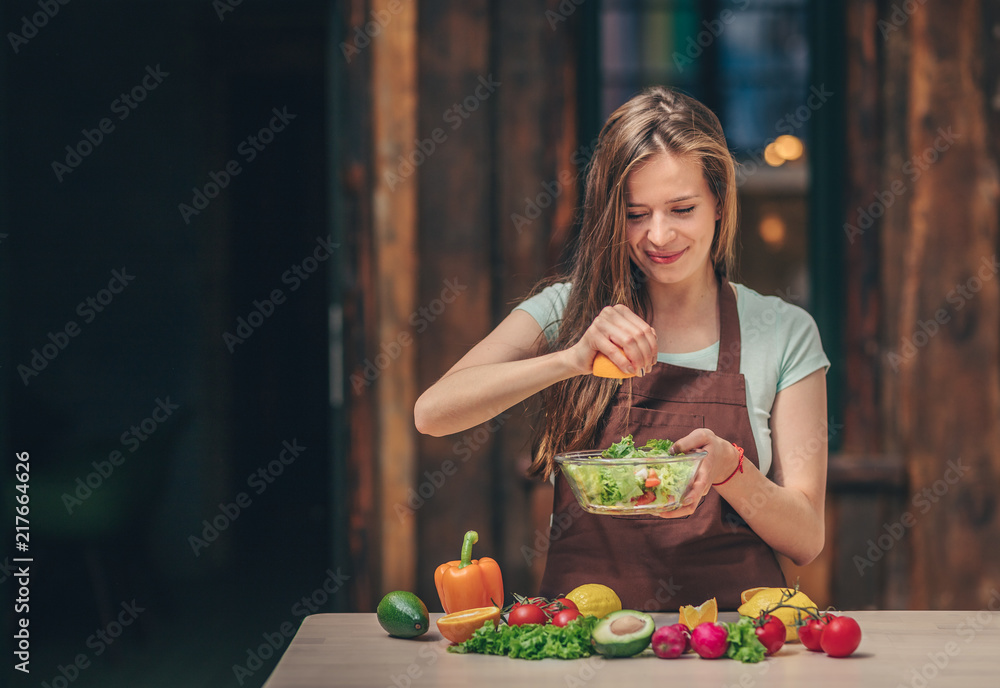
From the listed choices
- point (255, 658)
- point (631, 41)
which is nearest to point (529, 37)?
point (631, 41)

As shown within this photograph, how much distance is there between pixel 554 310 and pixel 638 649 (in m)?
0.86

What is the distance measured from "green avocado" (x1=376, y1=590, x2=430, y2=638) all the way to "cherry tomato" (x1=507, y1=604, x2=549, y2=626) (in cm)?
17

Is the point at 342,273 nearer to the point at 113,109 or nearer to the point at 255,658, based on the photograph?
the point at 255,658

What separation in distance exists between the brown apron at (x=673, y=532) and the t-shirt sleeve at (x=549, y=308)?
8.6 inches

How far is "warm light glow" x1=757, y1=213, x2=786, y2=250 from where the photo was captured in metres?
3.93

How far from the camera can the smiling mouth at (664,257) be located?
2033mm

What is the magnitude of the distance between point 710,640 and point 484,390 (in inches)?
27.1

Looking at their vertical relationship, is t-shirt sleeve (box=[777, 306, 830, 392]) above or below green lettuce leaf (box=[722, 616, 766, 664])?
above

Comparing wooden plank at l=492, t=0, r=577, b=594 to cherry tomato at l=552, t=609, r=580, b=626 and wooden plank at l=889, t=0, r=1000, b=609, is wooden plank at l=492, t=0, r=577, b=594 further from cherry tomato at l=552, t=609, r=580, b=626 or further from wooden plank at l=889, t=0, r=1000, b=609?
cherry tomato at l=552, t=609, r=580, b=626

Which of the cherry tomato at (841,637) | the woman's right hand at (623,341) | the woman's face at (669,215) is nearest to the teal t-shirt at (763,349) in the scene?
the woman's face at (669,215)

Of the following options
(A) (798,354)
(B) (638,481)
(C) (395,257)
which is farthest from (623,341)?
(C) (395,257)

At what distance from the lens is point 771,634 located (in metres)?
1.66

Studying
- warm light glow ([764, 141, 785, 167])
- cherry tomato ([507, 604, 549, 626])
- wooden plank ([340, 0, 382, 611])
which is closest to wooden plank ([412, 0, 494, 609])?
wooden plank ([340, 0, 382, 611])

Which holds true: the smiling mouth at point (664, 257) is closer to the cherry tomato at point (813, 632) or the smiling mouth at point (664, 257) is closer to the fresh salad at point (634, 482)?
the fresh salad at point (634, 482)
